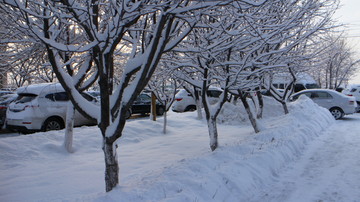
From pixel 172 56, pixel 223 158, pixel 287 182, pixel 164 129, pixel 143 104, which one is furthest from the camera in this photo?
pixel 143 104

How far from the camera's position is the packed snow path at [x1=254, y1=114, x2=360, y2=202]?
411 centimetres

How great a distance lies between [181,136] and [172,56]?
13.4 ft

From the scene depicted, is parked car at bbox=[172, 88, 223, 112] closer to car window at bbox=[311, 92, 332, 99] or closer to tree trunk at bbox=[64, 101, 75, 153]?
car window at bbox=[311, 92, 332, 99]

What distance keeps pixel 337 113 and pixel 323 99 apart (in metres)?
1.09

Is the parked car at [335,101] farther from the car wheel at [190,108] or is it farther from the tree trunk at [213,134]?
the tree trunk at [213,134]

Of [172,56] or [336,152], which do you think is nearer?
[172,56]

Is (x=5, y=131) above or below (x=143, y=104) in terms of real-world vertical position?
below

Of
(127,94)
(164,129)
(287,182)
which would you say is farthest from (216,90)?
(127,94)

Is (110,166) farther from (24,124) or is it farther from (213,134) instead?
(24,124)

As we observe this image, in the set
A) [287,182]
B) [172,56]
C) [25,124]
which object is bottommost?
[287,182]

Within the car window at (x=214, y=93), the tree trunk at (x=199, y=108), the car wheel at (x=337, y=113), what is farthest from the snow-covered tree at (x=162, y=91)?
the car wheel at (x=337, y=113)

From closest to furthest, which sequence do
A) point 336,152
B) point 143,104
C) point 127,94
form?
point 127,94 → point 336,152 → point 143,104

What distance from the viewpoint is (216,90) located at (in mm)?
17297

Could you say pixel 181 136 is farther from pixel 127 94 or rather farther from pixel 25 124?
pixel 127 94
